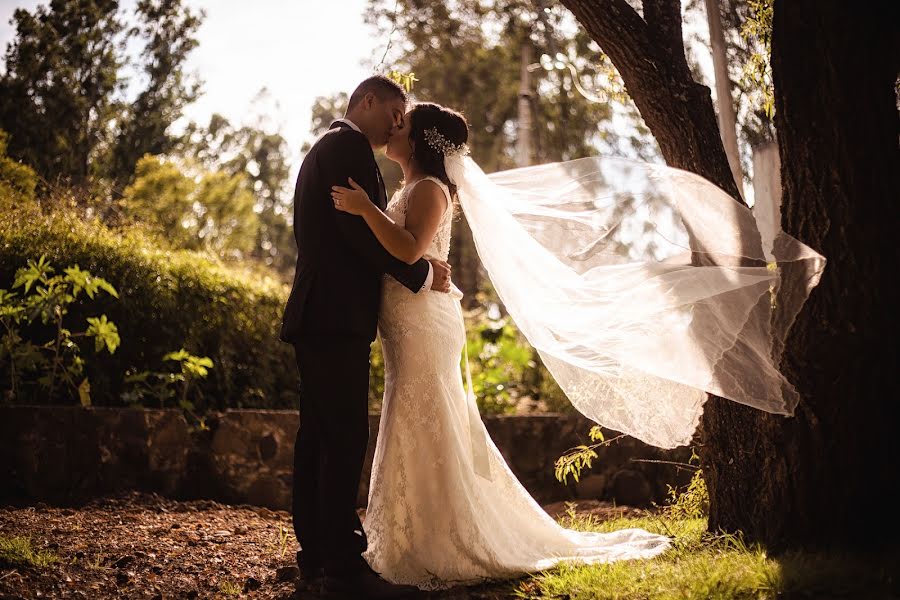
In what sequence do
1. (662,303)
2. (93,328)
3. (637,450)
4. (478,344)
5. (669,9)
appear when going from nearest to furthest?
(662,303) → (669,9) → (93,328) → (637,450) → (478,344)

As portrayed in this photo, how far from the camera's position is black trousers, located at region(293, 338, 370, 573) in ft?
10.2

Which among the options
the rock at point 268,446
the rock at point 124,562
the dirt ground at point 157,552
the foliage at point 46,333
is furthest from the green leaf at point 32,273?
the rock at point 124,562

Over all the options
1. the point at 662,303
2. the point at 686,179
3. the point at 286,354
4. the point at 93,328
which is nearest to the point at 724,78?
the point at 686,179

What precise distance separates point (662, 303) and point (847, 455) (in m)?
0.90

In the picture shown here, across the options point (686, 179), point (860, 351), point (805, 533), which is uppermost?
point (686, 179)

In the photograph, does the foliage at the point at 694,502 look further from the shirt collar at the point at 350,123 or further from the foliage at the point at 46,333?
the foliage at the point at 46,333

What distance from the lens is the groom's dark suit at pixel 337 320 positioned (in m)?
3.13

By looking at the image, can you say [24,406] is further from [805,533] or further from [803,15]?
[803,15]

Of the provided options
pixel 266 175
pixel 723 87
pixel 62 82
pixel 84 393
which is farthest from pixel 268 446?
pixel 266 175

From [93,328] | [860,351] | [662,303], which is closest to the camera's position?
[860,351]

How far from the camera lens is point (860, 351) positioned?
2846 mm

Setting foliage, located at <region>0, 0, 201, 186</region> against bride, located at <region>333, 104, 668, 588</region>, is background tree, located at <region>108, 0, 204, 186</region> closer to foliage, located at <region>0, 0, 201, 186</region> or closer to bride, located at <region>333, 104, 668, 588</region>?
foliage, located at <region>0, 0, 201, 186</region>

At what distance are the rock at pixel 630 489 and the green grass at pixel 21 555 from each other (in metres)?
3.84

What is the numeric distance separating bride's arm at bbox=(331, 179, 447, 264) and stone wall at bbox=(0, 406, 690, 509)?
2.57m
